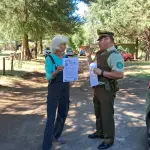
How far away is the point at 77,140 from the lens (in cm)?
659

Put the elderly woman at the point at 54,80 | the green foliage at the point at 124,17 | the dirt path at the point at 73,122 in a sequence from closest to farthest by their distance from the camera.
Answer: the elderly woman at the point at 54,80 → the dirt path at the point at 73,122 → the green foliage at the point at 124,17

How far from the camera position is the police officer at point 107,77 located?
→ 5720 mm

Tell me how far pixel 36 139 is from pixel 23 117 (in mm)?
2104

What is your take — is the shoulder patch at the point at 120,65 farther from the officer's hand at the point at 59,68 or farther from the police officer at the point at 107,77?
the officer's hand at the point at 59,68

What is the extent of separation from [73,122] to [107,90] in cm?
236

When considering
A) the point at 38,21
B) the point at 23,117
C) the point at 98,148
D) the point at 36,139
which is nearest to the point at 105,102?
the point at 98,148

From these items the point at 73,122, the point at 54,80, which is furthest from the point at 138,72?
the point at 54,80

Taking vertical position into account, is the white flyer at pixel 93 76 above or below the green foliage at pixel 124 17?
below

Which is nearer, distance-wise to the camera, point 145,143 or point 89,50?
point 89,50

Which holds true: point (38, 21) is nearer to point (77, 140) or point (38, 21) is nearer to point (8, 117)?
point (8, 117)

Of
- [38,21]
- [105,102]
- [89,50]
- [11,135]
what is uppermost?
[38,21]

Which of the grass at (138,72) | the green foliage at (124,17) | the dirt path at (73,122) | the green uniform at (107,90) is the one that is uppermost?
the green foliage at (124,17)

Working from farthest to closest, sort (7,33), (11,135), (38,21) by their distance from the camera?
(7,33) < (38,21) < (11,135)

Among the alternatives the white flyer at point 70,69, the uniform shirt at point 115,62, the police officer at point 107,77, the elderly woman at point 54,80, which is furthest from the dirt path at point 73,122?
the uniform shirt at point 115,62
